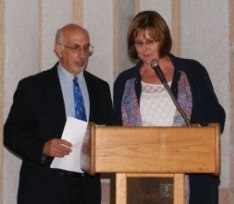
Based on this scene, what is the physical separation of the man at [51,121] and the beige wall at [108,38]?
43 centimetres

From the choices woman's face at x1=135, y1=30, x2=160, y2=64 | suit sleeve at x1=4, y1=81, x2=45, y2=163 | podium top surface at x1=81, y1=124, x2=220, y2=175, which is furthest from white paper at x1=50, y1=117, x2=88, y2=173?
podium top surface at x1=81, y1=124, x2=220, y2=175

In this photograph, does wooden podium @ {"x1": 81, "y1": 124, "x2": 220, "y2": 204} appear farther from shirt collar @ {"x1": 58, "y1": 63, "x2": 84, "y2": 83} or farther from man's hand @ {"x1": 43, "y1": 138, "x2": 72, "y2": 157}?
shirt collar @ {"x1": 58, "y1": 63, "x2": 84, "y2": 83}

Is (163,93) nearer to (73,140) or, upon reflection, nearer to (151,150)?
(73,140)

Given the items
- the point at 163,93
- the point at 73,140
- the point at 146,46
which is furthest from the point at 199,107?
the point at 73,140

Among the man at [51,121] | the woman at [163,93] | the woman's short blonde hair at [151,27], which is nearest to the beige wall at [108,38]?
the man at [51,121]

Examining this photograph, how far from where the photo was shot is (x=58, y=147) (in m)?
3.47

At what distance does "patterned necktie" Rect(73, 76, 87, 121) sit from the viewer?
12.4 feet

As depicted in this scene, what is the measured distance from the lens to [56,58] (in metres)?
4.36

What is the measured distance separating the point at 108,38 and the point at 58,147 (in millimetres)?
1210

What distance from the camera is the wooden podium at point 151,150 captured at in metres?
2.64

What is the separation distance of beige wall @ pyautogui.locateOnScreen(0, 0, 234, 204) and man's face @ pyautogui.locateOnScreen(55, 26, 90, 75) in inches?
18.3

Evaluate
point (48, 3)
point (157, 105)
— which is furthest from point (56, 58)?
point (157, 105)

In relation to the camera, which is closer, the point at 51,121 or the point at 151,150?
the point at 151,150

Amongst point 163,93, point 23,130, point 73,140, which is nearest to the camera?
point 163,93
